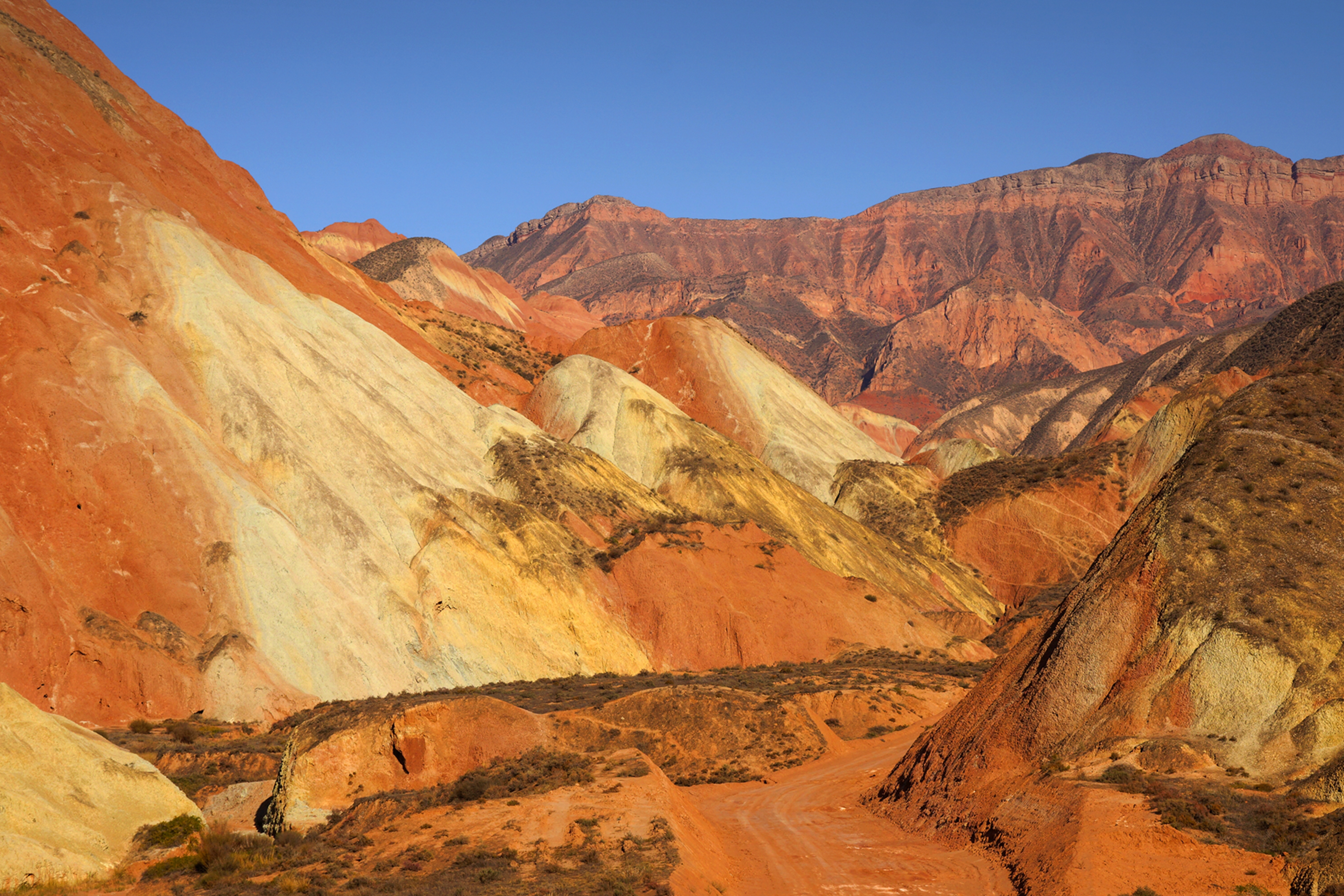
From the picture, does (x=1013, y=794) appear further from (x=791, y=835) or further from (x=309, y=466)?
(x=309, y=466)

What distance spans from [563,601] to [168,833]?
27.3 meters

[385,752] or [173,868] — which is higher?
[385,752]

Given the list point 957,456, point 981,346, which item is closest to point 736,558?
point 957,456

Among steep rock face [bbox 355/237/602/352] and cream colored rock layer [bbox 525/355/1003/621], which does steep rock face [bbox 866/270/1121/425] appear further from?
cream colored rock layer [bbox 525/355/1003/621]

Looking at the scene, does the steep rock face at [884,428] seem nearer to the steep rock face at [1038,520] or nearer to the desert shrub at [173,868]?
the steep rock face at [1038,520]

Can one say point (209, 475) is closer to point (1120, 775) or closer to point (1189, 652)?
point (1120, 775)

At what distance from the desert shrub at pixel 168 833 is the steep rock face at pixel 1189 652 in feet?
49.9

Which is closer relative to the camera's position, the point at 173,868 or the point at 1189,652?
the point at 173,868

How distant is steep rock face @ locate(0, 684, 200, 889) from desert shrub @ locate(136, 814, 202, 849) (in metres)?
0.18

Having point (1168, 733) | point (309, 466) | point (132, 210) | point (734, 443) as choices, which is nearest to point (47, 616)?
point (309, 466)

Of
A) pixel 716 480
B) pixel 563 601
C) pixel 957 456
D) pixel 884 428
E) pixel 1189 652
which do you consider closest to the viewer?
pixel 1189 652

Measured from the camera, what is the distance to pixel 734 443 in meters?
70.2

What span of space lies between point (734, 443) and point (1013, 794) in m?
50.1

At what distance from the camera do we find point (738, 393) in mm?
82000
